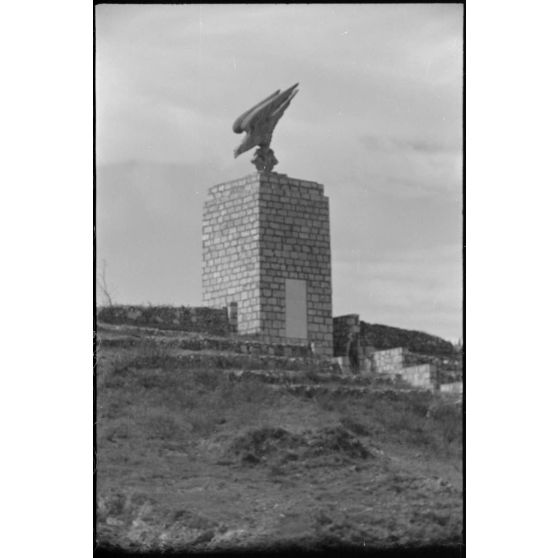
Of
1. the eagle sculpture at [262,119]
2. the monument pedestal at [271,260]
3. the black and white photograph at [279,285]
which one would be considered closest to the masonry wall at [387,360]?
the black and white photograph at [279,285]

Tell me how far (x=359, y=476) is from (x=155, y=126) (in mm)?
3962

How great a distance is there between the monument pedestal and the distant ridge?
376mm

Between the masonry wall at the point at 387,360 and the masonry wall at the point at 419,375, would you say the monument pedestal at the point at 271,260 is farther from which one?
the masonry wall at the point at 419,375

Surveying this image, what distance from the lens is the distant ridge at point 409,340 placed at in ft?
67.3

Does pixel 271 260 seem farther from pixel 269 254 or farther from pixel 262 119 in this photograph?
pixel 262 119

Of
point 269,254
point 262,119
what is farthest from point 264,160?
point 269,254

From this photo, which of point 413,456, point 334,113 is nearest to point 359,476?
point 413,456

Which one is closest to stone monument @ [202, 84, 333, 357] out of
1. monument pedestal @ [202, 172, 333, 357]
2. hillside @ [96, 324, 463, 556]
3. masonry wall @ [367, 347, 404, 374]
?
monument pedestal @ [202, 172, 333, 357]

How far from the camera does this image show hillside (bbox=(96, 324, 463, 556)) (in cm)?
2000

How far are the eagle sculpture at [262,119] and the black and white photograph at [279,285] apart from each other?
0.02 m

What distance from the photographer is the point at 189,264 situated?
20.5 meters

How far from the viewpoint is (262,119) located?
66.6 feet

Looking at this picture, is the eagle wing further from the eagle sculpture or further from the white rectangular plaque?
the white rectangular plaque

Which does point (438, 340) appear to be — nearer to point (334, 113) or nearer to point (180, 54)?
point (334, 113)
